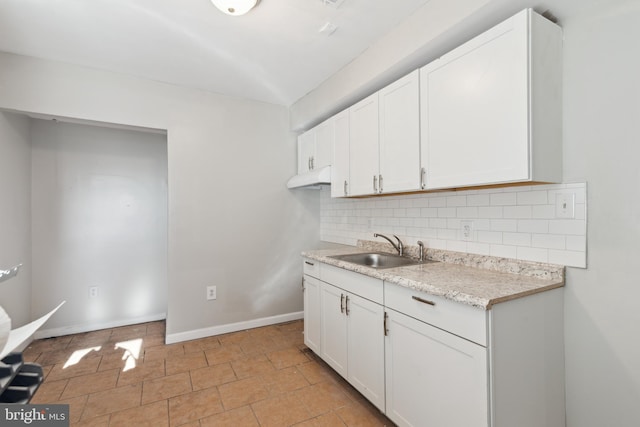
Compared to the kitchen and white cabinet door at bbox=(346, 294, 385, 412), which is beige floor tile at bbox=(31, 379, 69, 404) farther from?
white cabinet door at bbox=(346, 294, 385, 412)

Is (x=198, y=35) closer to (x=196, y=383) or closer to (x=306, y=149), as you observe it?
(x=306, y=149)

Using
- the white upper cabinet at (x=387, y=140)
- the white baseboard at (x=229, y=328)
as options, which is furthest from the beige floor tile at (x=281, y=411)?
the white upper cabinet at (x=387, y=140)

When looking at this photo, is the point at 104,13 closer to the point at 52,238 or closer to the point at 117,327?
the point at 52,238

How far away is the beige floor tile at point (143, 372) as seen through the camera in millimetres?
2307

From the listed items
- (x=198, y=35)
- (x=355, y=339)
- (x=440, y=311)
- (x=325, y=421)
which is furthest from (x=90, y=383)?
(x=198, y=35)

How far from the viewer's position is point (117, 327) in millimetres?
3365

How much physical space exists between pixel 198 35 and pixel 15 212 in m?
2.23

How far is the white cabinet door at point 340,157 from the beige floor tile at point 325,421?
1.62 m

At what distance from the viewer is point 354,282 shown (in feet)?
6.80

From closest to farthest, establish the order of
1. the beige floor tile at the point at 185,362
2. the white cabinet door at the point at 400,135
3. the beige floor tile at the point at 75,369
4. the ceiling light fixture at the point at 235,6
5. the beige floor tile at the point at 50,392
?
the ceiling light fixture at the point at 235,6 < the white cabinet door at the point at 400,135 < the beige floor tile at the point at 50,392 < the beige floor tile at the point at 75,369 < the beige floor tile at the point at 185,362

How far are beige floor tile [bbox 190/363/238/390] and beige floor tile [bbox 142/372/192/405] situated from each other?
0.05 meters

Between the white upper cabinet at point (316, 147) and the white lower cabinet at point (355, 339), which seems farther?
the white upper cabinet at point (316, 147)

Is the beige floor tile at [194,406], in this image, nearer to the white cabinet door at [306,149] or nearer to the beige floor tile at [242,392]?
the beige floor tile at [242,392]

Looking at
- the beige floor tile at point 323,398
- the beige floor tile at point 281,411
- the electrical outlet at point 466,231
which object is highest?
the electrical outlet at point 466,231
